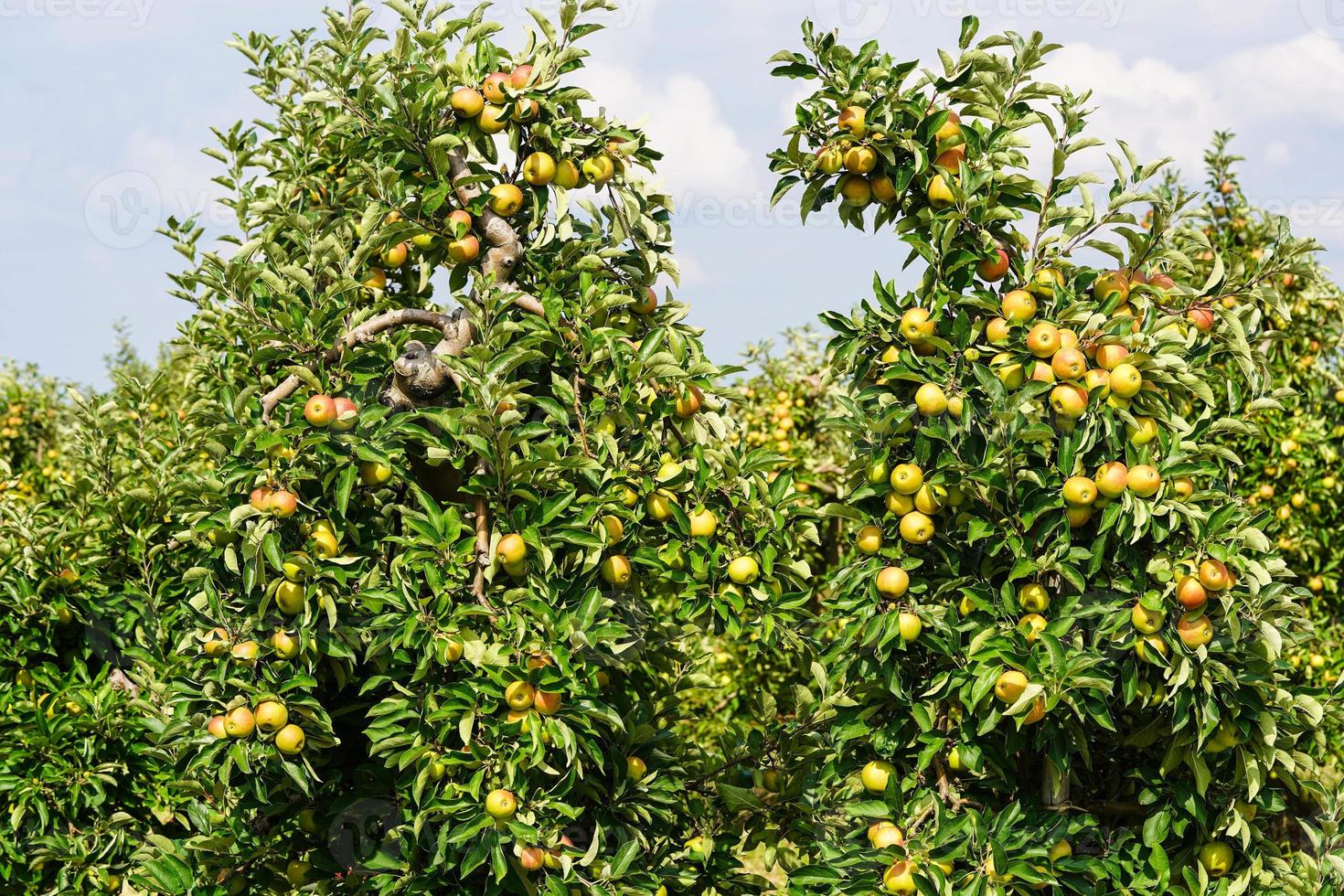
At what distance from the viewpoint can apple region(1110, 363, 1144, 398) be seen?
114 inches

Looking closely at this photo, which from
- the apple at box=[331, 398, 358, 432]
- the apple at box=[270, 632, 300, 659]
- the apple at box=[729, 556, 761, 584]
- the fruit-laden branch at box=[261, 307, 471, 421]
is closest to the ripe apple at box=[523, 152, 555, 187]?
the fruit-laden branch at box=[261, 307, 471, 421]

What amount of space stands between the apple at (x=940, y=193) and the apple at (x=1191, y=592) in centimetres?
116

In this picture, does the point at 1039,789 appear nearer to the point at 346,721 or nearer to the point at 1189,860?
the point at 1189,860

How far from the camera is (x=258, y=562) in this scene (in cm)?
306

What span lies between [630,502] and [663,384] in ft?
1.28

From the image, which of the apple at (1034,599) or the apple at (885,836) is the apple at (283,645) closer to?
the apple at (885,836)

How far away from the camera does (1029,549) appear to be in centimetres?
301

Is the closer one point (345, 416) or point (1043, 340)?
point (1043, 340)

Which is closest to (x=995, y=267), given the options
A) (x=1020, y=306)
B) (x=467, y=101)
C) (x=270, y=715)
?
(x=1020, y=306)

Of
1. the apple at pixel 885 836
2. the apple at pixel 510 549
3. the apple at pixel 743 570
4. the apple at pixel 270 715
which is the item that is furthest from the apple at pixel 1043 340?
the apple at pixel 270 715

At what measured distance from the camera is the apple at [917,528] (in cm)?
305

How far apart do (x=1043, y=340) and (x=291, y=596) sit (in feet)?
6.89

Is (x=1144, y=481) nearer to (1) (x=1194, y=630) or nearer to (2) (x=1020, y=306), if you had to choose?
(1) (x=1194, y=630)

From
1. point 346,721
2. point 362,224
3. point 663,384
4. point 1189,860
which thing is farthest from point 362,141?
point 1189,860
